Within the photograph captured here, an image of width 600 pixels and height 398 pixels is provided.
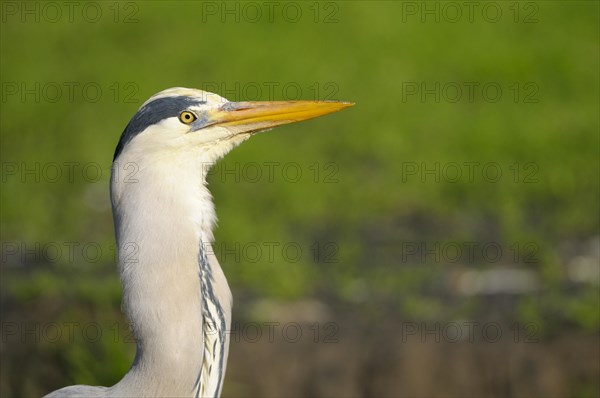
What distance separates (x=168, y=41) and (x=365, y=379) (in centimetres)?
484

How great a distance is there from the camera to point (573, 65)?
8.55 meters

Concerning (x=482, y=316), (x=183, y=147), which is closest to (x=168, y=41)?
(x=482, y=316)

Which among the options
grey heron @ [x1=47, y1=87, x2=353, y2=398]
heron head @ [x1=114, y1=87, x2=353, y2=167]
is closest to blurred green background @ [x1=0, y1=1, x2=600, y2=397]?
grey heron @ [x1=47, y1=87, x2=353, y2=398]

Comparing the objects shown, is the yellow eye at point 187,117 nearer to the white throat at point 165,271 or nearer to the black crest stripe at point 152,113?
the black crest stripe at point 152,113

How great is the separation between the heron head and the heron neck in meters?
0.08

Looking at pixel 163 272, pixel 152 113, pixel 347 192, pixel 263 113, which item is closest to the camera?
pixel 163 272

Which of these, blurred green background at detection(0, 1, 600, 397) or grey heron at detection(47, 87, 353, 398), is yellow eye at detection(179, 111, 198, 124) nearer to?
grey heron at detection(47, 87, 353, 398)

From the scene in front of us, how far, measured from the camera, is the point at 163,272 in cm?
319

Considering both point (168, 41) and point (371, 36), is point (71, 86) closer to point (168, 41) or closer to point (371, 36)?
point (168, 41)

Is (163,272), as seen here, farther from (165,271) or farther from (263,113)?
(263,113)

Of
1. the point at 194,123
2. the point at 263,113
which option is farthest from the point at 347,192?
the point at 194,123

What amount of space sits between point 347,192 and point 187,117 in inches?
150

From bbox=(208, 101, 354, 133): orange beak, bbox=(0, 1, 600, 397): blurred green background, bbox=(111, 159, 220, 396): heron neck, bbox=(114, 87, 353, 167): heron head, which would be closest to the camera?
bbox=(111, 159, 220, 396): heron neck

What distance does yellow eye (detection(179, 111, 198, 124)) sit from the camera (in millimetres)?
3379
